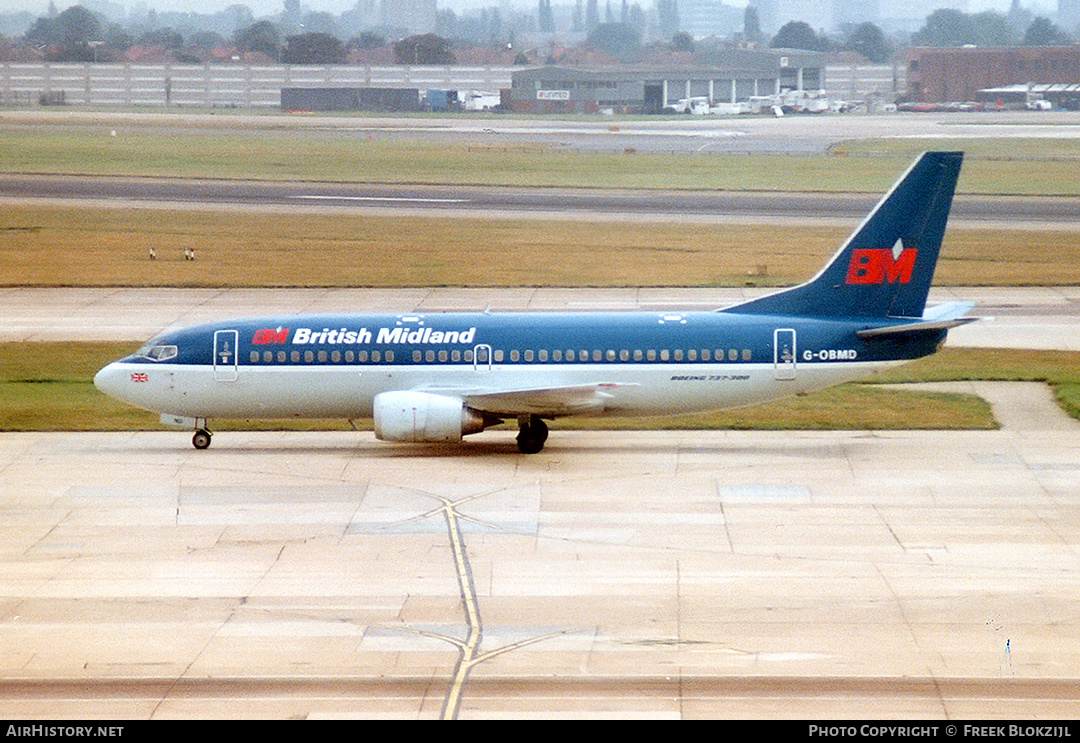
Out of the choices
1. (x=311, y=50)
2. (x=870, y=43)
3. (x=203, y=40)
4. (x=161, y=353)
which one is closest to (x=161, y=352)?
(x=161, y=353)

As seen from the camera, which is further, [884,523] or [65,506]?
[65,506]

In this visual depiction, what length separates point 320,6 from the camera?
364 ft

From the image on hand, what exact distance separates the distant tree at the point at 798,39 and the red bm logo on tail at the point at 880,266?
433 feet

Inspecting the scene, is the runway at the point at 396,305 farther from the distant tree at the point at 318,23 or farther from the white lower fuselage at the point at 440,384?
the distant tree at the point at 318,23

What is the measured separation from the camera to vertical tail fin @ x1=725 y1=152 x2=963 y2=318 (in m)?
35.1

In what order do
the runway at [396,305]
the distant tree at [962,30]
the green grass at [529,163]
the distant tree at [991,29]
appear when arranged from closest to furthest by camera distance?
1. the runway at [396,305]
2. the green grass at [529,163]
3. the distant tree at [991,29]
4. the distant tree at [962,30]

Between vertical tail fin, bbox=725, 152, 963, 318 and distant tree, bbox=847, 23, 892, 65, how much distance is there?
376 ft

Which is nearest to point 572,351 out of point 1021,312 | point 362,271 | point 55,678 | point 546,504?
point 546,504

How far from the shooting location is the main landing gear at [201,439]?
36.1 m

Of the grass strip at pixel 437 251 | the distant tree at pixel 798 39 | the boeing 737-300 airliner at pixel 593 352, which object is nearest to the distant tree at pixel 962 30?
the distant tree at pixel 798 39

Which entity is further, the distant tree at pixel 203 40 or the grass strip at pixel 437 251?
the distant tree at pixel 203 40

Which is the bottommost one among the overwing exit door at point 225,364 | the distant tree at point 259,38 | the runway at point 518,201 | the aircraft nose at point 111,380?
the aircraft nose at point 111,380

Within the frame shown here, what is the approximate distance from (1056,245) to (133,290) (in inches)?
1717

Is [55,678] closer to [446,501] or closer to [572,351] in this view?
[446,501]
